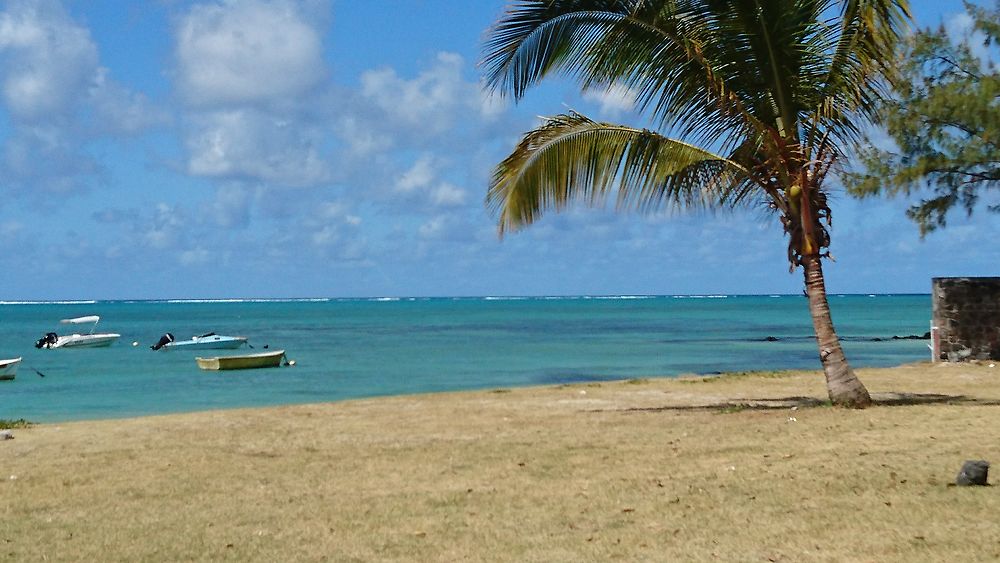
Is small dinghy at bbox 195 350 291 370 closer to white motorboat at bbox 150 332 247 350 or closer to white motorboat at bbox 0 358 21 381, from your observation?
white motorboat at bbox 0 358 21 381

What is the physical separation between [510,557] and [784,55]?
8798 millimetres

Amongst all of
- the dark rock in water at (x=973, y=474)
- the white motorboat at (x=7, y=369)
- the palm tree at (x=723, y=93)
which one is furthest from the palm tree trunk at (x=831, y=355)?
the white motorboat at (x=7, y=369)

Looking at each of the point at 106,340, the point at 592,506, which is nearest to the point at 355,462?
the point at 592,506

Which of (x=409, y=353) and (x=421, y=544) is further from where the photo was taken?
(x=409, y=353)

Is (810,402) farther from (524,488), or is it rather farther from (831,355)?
(524,488)

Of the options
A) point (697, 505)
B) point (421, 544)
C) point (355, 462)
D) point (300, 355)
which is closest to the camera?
point (421, 544)

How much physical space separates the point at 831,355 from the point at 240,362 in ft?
94.5

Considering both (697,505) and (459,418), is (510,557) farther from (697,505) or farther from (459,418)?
(459,418)

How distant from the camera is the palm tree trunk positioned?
12641 millimetres

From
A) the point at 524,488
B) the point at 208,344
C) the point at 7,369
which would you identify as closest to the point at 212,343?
the point at 208,344

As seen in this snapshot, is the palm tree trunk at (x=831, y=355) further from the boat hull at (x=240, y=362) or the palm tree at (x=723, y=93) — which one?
the boat hull at (x=240, y=362)

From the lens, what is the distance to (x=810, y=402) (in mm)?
14305

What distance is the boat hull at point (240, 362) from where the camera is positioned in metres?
37.4

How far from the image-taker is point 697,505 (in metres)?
7.18
